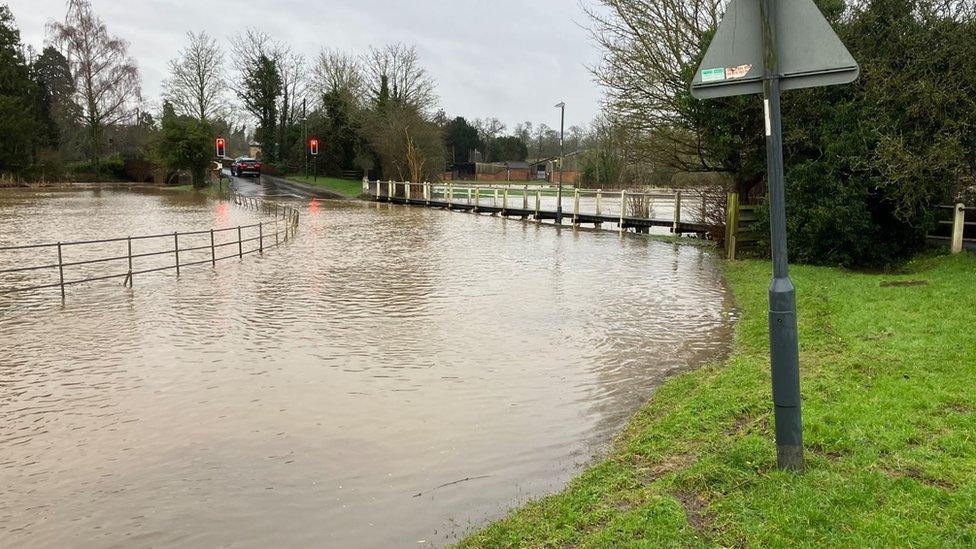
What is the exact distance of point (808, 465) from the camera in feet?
14.4

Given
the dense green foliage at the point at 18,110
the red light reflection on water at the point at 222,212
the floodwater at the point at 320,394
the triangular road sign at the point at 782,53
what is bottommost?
the floodwater at the point at 320,394

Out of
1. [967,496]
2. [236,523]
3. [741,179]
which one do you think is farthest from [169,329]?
[741,179]

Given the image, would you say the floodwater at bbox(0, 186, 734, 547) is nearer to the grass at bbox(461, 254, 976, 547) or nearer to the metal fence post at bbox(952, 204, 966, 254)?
the grass at bbox(461, 254, 976, 547)

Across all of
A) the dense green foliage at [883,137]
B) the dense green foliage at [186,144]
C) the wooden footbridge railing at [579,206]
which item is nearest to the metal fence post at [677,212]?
the wooden footbridge railing at [579,206]

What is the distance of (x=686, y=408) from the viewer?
620 cm

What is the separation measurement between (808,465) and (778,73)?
2404 mm

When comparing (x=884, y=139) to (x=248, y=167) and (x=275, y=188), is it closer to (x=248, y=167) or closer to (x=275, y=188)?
(x=275, y=188)

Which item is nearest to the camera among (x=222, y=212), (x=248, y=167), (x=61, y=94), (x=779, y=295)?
(x=779, y=295)

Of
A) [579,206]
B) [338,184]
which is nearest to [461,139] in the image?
[338,184]

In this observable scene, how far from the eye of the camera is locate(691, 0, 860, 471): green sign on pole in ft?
12.6

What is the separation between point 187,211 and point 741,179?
28059 millimetres

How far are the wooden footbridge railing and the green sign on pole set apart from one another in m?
19.6

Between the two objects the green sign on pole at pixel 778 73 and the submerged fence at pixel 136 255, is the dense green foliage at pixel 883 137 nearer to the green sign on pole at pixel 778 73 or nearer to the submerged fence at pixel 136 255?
the green sign on pole at pixel 778 73

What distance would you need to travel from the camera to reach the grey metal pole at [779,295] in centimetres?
392
